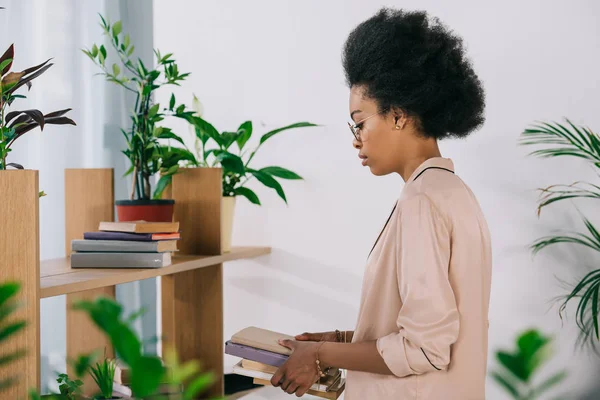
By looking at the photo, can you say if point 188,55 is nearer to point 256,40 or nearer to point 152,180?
point 256,40

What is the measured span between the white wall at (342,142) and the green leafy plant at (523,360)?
226cm

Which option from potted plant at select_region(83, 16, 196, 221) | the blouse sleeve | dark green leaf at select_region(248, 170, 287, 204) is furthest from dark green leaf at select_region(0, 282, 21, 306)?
dark green leaf at select_region(248, 170, 287, 204)

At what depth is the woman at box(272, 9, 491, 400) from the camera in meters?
1.13

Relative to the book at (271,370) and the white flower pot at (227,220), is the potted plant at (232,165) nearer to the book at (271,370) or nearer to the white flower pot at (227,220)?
the white flower pot at (227,220)

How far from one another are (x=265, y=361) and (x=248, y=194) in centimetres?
114

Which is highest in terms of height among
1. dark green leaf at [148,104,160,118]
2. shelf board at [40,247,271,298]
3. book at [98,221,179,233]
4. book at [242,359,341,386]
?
dark green leaf at [148,104,160,118]

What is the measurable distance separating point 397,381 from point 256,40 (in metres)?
1.78

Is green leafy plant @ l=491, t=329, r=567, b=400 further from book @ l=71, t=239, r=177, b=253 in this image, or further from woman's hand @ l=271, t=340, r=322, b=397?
book @ l=71, t=239, r=177, b=253

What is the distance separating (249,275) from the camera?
8.80ft

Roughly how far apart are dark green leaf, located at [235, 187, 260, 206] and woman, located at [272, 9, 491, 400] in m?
1.17

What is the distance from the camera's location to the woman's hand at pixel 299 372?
49.6 inches

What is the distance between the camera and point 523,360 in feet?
0.49

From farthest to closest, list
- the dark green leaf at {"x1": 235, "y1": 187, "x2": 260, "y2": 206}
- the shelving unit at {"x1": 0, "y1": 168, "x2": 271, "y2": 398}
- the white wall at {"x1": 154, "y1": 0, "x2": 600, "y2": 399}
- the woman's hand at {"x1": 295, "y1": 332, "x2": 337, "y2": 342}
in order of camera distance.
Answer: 1. the dark green leaf at {"x1": 235, "y1": 187, "x2": 260, "y2": 206}
2. the white wall at {"x1": 154, "y1": 0, "x2": 600, "y2": 399}
3. the shelving unit at {"x1": 0, "y1": 168, "x2": 271, "y2": 398}
4. the woman's hand at {"x1": 295, "y1": 332, "x2": 337, "y2": 342}

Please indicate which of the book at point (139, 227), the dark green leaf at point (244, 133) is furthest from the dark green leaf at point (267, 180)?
the book at point (139, 227)
